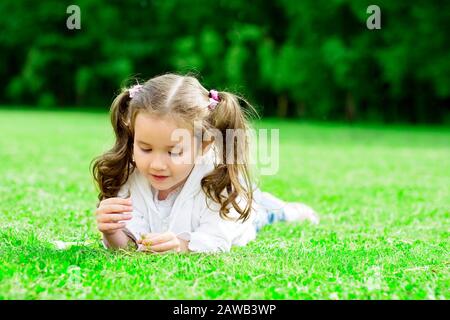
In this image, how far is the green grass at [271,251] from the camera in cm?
273

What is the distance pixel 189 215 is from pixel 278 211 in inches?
49.9

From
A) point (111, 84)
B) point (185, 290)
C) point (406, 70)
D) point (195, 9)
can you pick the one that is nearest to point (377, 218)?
point (185, 290)

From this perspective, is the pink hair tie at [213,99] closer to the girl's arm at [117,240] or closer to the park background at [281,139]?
the park background at [281,139]

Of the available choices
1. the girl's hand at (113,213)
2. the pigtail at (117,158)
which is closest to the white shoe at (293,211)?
the pigtail at (117,158)

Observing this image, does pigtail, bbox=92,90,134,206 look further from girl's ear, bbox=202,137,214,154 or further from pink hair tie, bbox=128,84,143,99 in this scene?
girl's ear, bbox=202,137,214,154

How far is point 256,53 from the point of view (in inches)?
1148

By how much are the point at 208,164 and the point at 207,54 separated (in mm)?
26551

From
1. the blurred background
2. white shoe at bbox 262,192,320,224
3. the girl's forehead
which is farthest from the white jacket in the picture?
the blurred background

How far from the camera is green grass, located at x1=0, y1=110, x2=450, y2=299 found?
8.95ft

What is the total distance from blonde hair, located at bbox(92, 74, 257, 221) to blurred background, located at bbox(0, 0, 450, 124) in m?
21.9

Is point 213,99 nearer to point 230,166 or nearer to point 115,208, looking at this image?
point 230,166

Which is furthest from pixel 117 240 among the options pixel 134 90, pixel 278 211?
pixel 278 211

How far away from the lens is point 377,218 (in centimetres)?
507

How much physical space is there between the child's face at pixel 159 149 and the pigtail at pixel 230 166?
20cm
